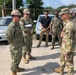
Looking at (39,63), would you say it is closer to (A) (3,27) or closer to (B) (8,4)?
(A) (3,27)

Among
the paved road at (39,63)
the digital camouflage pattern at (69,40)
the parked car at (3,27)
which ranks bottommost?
the paved road at (39,63)

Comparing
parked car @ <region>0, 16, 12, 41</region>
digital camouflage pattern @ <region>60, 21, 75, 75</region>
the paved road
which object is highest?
digital camouflage pattern @ <region>60, 21, 75, 75</region>

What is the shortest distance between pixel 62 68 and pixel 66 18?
1714mm

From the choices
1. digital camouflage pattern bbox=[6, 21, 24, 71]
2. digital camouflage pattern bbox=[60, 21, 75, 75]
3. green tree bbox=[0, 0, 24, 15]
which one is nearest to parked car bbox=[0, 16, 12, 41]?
digital camouflage pattern bbox=[6, 21, 24, 71]

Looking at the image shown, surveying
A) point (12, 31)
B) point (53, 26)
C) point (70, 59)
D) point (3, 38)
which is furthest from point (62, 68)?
point (3, 38)

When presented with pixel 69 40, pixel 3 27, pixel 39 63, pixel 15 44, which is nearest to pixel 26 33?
pixel 39 63

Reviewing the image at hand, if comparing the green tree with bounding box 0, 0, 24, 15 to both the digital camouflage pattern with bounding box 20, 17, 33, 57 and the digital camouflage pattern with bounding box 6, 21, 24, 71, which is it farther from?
the digital camouflage pattern with bounding box 6, 21, 24, 71

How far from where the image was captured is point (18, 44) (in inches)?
250

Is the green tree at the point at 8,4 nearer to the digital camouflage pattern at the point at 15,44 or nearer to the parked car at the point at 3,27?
the parked car at the point at 3,27

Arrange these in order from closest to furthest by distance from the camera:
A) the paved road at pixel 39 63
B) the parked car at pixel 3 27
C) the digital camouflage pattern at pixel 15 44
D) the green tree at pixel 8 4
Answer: the digital camouflage pattern at pixel 15 44 < the paved road at pixel 39 63 < the parked car at pixel 3 27 < the green tree at pixel 8 4

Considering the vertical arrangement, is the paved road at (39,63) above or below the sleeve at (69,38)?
below

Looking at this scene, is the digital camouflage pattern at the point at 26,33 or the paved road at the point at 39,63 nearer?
the paved road at the point at 39,63

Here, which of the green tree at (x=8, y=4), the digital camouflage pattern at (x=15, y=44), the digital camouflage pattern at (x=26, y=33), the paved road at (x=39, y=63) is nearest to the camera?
the digital camouflage pattern at (x=15, y=44)

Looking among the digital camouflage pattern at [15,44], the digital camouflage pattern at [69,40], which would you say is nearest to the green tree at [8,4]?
the digital camouflage pattern at [15,44]
